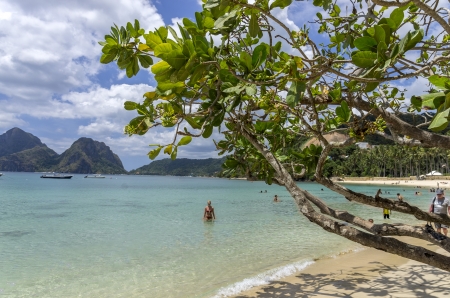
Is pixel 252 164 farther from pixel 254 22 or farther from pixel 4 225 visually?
pixel 4 225

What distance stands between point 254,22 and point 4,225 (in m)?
17.6

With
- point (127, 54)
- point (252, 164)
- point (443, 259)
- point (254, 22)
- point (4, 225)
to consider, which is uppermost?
point (254, 22)

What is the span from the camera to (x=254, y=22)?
170 centimetres

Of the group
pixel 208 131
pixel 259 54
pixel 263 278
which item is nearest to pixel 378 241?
pixel 208 131

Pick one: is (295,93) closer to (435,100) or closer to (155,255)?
(435,100)

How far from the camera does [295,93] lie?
145cm

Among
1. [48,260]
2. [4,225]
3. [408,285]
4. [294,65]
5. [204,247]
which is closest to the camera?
[294,65]

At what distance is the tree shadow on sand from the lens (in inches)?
207

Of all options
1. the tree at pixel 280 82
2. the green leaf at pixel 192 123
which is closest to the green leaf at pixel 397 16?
the tree at pixel 280 82

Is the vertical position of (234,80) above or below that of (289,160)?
above

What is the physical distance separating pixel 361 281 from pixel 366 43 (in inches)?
236

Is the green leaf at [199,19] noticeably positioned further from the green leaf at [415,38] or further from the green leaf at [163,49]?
the green leaf at [415,38]

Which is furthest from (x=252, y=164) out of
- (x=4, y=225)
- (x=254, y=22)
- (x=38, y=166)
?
(x=38, y=166)

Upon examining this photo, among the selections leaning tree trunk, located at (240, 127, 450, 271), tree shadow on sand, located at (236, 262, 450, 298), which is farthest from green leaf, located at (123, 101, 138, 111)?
tree shadow on sand, located at (236, 262, 450, 298)
